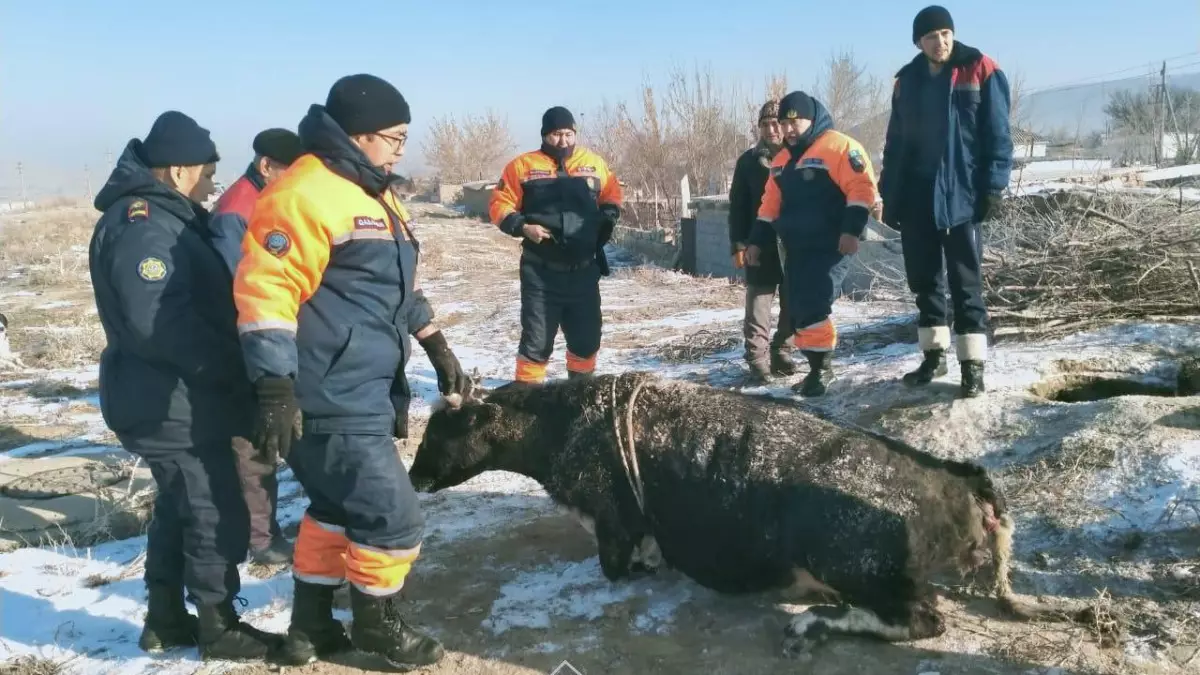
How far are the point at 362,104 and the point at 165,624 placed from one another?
7.62 ft

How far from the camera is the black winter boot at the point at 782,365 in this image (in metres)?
6.57

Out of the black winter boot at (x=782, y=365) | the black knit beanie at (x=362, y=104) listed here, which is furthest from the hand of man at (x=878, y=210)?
the black knit beanie at (x=362, y=104)

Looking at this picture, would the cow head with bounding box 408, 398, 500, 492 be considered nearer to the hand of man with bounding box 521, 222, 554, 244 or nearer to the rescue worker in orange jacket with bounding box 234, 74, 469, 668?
the rescue worker in orange jacket with bounding box 234, 74, 469, 668

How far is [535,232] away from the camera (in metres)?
5.70

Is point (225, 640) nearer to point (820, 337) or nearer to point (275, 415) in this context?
point (275, 415)

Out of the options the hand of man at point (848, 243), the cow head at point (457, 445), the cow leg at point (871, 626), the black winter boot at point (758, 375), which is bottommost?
the cow leg at point (871, 626)

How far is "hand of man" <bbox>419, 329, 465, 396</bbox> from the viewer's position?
377 cm

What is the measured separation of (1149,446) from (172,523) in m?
4.55

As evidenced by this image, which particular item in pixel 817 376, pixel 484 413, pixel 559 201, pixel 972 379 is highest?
pixel 559 201

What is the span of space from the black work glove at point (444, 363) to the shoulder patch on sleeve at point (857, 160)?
317cm

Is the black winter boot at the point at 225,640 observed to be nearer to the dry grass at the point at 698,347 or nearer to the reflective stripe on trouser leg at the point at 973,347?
the reflective stripe on trouser leg at the point at 973,347

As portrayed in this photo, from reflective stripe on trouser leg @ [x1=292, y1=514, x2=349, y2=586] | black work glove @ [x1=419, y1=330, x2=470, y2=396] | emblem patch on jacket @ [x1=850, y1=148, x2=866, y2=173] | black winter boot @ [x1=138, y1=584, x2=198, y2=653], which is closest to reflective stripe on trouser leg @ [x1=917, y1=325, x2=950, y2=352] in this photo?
emblem patch on jacket @ [x1=850, y1=148, x2=866, y2=173]

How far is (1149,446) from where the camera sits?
4.08 meters

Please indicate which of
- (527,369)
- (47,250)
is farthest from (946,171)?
(47,250)
